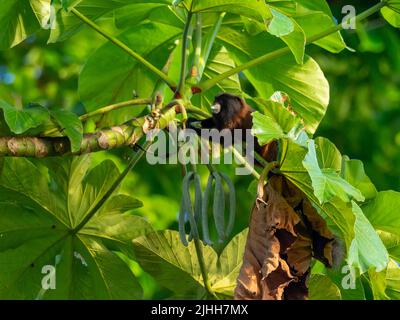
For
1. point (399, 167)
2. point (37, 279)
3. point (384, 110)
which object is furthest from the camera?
point (384, 110)

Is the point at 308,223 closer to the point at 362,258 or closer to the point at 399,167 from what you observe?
the point at 362,258

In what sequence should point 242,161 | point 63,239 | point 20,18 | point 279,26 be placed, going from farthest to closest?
point 63,239 → point 20,18 → point 242,161 → point 279,26

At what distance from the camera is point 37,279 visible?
5.97 feet

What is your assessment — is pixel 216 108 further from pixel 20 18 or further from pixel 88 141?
pixel 20 18

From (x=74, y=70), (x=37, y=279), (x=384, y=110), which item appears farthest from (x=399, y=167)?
(x=37, y=279)

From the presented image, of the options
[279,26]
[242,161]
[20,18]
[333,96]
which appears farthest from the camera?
[333,96]

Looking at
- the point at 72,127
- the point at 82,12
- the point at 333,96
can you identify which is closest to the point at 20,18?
the point at 82,12

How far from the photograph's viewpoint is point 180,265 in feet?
5.68

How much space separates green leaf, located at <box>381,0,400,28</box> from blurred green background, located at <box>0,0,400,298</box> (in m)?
1.11

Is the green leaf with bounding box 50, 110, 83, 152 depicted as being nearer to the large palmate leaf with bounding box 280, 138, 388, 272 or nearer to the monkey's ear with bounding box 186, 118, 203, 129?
the monkey's ear with bounding box 186, 118, 203, 129

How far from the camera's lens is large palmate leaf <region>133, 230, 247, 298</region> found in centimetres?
170

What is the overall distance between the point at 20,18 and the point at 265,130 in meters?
0.61

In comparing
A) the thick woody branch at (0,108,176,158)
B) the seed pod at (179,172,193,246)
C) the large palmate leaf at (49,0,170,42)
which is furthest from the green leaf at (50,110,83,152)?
the large palmate leaf at (49,0,170,42)

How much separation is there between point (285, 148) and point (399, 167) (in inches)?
96.2
